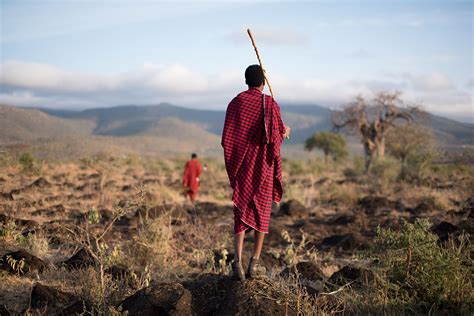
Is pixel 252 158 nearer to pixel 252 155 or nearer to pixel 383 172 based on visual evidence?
pixel 252 155

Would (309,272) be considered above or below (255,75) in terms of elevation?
below

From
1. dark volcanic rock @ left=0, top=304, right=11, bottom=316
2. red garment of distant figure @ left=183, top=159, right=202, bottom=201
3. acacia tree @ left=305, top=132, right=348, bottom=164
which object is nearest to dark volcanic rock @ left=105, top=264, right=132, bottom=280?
dark volcanic rock @ left=0, top=304, right=11, bottom=316

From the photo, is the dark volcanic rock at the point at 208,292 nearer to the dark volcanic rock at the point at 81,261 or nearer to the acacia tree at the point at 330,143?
the dark volcanic rock at the point at 81,261

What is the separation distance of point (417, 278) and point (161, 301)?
2314mm

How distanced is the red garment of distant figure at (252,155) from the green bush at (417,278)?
120 centimetres

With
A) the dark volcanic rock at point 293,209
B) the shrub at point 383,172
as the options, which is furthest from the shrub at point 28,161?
the shrub at point 383,172

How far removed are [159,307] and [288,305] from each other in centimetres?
105

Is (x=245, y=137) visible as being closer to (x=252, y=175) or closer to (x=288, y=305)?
(x=252, y=175)

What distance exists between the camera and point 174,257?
25.6 ft

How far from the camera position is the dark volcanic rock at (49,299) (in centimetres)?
506

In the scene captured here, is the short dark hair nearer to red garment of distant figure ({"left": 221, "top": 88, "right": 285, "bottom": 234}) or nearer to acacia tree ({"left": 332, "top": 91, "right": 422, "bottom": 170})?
red garment of distant figure ({"left": 221, "top": 88, "right": 285, "bottom": 234})

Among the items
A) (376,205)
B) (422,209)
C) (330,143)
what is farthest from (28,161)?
(330,143)

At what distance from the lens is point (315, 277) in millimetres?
6648

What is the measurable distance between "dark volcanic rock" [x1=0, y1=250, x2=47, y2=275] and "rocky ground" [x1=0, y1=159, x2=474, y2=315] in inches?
0.5
